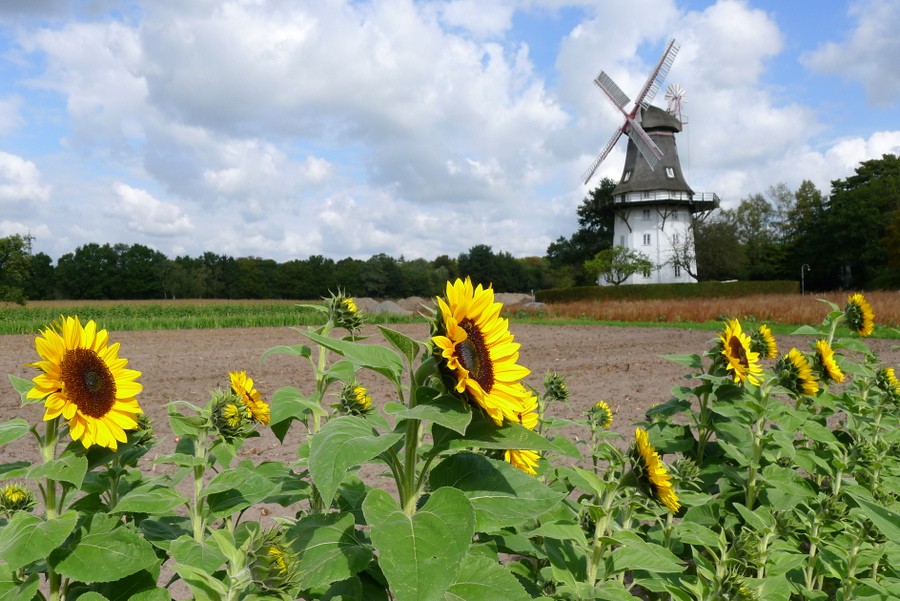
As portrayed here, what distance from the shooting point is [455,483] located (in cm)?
118

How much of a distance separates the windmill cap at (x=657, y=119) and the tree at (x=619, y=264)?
31.3ft

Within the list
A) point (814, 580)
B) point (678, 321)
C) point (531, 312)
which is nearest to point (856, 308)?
point (814, 580)

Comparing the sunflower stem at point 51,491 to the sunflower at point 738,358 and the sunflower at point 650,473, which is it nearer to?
the sunflower at point 650,473

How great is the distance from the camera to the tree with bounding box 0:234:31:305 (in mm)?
33156

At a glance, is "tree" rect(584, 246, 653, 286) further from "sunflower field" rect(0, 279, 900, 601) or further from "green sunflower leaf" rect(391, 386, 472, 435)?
"green sunflower leaf" rect(391, 386, 472, 435)

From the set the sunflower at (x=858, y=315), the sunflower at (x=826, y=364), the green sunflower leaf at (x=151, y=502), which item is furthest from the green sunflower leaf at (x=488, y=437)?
the sunflower at (x=858, y=315)

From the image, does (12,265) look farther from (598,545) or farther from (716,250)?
(716,250)

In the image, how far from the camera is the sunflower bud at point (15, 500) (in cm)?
175

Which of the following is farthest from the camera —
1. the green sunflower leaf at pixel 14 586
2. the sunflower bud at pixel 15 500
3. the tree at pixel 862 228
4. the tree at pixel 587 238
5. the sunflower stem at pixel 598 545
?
the tree at pixel 587 238

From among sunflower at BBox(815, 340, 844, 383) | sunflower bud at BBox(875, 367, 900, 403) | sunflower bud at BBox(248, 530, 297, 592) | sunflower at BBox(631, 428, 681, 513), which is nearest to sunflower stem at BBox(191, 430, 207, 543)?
sunflower bud at BBox(248, 530, 297, 592)

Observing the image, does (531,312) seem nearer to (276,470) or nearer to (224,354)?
(224,354)

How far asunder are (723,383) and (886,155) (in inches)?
2268

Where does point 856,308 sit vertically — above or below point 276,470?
above

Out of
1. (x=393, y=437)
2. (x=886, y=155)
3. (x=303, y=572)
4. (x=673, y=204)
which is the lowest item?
(x=303, y=572)
